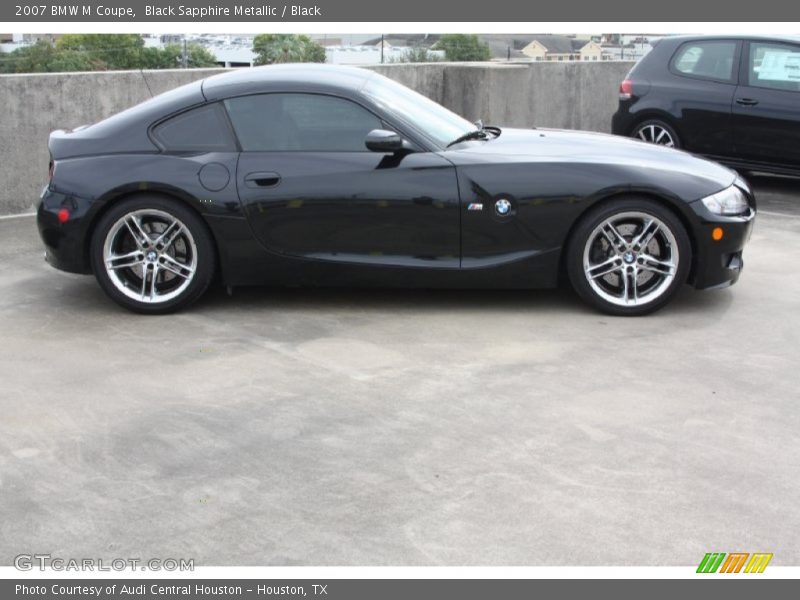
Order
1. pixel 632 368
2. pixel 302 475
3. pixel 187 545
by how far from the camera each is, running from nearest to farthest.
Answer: pixel 187 545 < pixel 302 475 < pixel 632 368

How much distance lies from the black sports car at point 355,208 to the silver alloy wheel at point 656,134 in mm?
4345

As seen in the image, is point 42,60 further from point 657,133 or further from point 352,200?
point 352,200

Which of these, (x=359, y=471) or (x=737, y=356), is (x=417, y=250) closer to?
(x=737, y=356)

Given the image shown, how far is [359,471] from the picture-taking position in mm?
4344

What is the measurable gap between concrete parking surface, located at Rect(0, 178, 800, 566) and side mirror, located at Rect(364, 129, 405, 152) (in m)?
0.96

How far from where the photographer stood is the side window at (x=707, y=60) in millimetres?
10617

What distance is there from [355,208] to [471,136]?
1017mm

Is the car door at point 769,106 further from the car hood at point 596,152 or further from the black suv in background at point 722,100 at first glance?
the car hood at point 596,152

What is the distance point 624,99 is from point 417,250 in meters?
5.40

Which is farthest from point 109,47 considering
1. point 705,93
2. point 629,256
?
point 629,256

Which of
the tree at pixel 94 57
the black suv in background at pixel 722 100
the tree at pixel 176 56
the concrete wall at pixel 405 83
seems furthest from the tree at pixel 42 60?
the black suv in background at pixel 722 100

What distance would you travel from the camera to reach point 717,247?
6.36m

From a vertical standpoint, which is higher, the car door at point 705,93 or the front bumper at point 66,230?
the car door at point 705,93

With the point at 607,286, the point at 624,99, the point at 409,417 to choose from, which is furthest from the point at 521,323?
the point at 624,99
